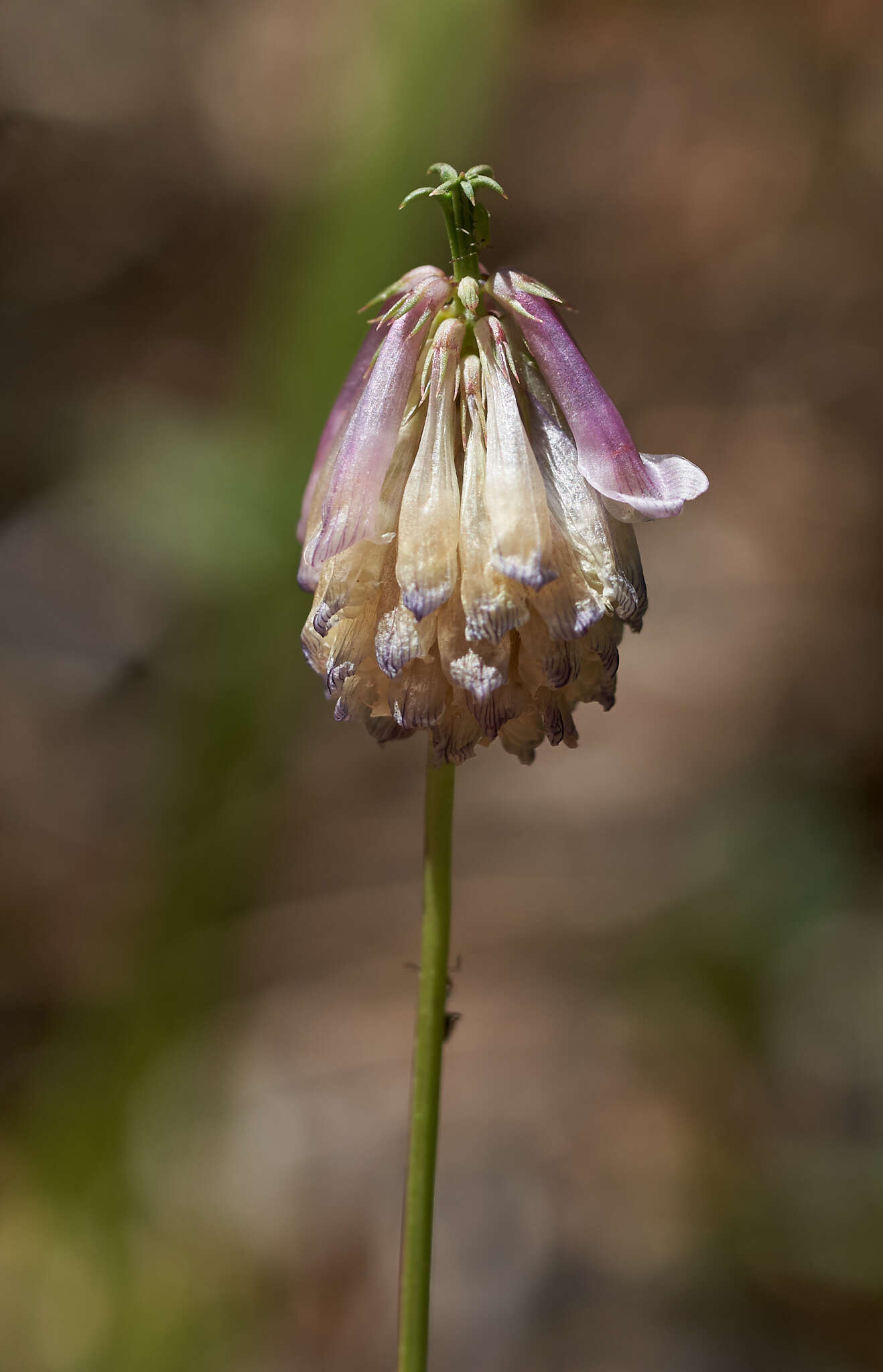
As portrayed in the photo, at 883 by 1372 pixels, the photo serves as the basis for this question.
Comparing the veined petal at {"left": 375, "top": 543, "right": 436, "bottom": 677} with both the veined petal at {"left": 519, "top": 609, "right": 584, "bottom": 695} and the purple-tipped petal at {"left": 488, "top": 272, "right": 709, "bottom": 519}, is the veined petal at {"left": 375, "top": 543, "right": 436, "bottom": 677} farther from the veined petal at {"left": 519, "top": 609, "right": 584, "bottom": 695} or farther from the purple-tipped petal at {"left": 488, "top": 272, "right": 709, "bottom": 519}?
the purple-tipped petal at {"left": 488, "top": 272, "right": 709, "bottom": 519}

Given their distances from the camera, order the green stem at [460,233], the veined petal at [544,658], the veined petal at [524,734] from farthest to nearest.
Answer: the veined petal at [524,734]
the veined petal at [544,658]
the green stem at [460,233]

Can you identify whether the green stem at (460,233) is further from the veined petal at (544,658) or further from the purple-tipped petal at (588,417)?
the veined petal at (544,658)

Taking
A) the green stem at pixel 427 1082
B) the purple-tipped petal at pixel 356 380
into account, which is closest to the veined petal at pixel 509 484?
the purple-tipped petal at pixel 356 380

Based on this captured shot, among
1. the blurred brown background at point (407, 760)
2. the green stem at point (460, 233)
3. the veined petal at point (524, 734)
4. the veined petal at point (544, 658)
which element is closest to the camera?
the green stem at point (460, 233)

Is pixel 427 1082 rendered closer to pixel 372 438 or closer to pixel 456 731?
pixel 456 731

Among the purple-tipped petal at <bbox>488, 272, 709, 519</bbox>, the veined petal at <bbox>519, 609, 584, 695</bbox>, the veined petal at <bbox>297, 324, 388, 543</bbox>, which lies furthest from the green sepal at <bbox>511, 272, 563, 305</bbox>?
the veined petal at <bbox>519, 609, 584, 695</bbox>

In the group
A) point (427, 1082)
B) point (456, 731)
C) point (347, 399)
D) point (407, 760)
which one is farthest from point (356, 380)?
point (407, 760)
